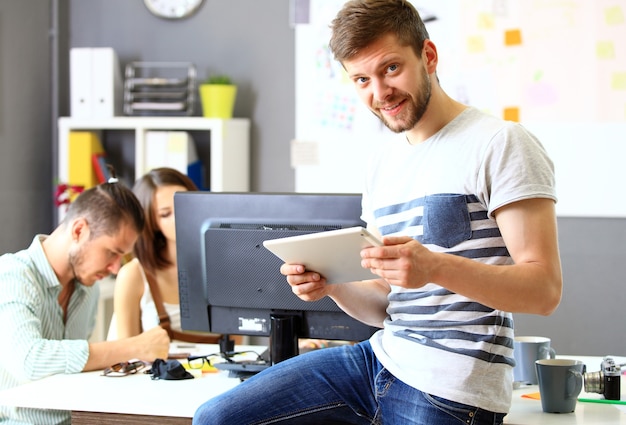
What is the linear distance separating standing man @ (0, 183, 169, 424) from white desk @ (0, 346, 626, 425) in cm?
7

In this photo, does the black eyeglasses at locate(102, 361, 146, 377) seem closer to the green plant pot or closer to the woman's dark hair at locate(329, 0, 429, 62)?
the woman's dark hair at locate(329, 0, 429, 62)

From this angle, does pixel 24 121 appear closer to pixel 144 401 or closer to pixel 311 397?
pixel 144 401

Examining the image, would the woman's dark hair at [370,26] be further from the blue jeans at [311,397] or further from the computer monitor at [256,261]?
the blue jeans at [311,397]

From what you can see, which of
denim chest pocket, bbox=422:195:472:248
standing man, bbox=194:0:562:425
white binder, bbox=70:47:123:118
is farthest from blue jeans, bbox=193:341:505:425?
white binder, bbox=70:47:123:118

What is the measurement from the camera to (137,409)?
1688mm

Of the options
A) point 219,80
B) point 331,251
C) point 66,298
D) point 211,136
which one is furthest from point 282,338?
point 219,80

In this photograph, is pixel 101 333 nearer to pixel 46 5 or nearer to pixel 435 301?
pixel 46 5

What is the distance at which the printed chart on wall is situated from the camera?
350cm

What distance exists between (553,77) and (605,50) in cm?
23

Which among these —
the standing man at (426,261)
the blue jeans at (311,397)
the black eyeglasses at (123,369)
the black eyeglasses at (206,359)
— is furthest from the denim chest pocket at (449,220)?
the black eyeglasses at (123,369)

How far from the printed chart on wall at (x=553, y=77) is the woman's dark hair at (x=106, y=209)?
5.52ft

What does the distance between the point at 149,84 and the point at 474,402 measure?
2836 mm

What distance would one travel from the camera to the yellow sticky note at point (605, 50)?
3.49m

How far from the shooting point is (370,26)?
60.0 inches
